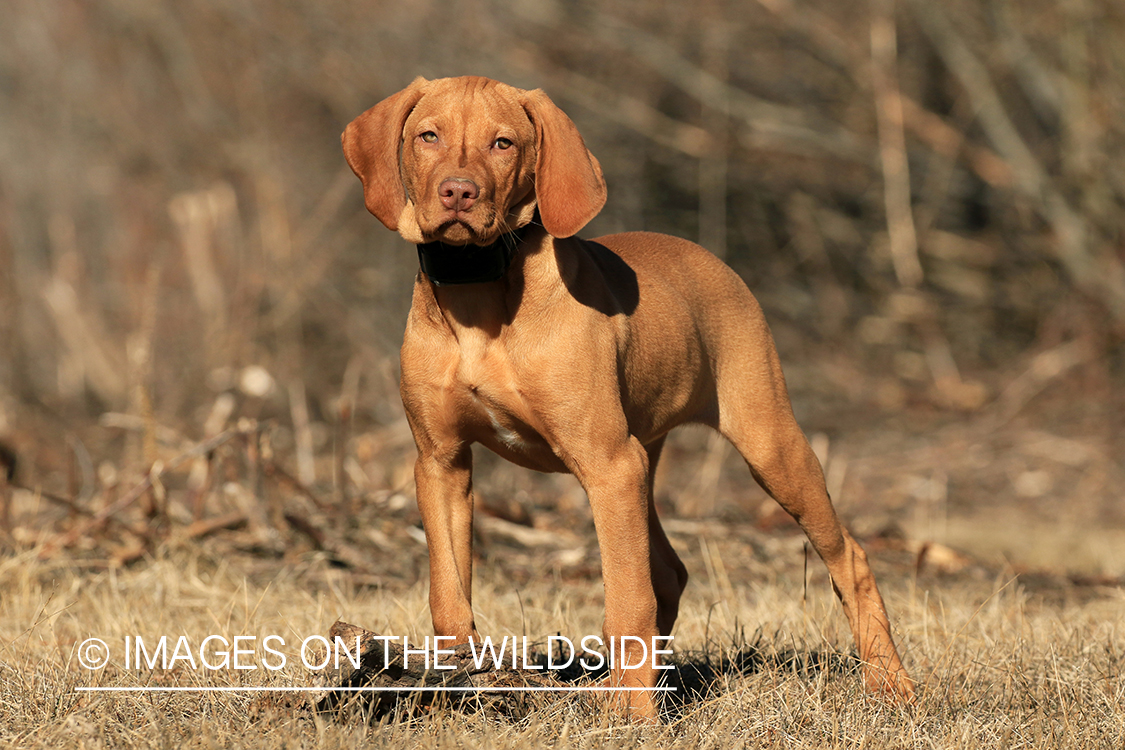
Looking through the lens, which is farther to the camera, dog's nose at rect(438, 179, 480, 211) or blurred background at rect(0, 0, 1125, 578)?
blurred background at rect(0, 0, 1125, 578)

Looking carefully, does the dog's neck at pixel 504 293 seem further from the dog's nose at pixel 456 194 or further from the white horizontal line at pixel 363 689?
the white horizontal line at pixel 363 689

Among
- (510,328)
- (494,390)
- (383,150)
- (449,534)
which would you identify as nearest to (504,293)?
(510,328)

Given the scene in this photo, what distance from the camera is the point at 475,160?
3.15m

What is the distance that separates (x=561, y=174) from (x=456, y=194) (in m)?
0.37

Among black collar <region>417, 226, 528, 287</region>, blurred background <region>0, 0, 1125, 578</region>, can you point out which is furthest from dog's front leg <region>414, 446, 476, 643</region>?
blurred background <region>0, 0, 1125, 578</region>

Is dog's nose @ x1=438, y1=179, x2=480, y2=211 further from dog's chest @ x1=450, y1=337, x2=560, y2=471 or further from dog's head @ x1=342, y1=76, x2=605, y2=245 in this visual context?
dog's chest @ x1=450, y1=337, x2=560, y2=471

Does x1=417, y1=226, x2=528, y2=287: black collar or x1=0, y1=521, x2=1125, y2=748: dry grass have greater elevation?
x1=417, y1=226, x2=528, y2=287: black collar

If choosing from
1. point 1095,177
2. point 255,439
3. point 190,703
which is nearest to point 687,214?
point 1095,177

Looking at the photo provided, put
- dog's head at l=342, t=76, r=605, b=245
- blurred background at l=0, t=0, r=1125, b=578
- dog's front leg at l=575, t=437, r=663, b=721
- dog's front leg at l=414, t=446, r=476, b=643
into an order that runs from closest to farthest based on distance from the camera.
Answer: dog's head at l=342, t=76, r=605, b=245, dog's front leg at l=575, t=437, r=663, b=721, dog's front leg at l=414, t=446, r=476, b=643, blurred background at l=0, t=0, r=1125, b=578

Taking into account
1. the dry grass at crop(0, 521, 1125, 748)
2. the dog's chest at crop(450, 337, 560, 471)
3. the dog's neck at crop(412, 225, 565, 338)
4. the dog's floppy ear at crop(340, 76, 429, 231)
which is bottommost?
the dry grass at crop(0, 521, 1125, 748)

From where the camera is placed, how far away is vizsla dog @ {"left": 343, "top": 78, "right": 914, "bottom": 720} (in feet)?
10.5

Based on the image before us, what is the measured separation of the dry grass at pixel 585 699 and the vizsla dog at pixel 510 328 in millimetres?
274

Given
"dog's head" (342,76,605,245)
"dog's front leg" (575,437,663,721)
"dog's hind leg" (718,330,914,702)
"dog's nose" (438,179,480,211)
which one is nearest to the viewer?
"dog's nose" (438,179,480,211)

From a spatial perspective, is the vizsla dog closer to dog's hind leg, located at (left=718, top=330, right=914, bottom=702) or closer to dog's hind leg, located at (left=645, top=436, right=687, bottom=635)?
dog's hind leg, located at (left=718, top=330, right=914, bottom=702)
